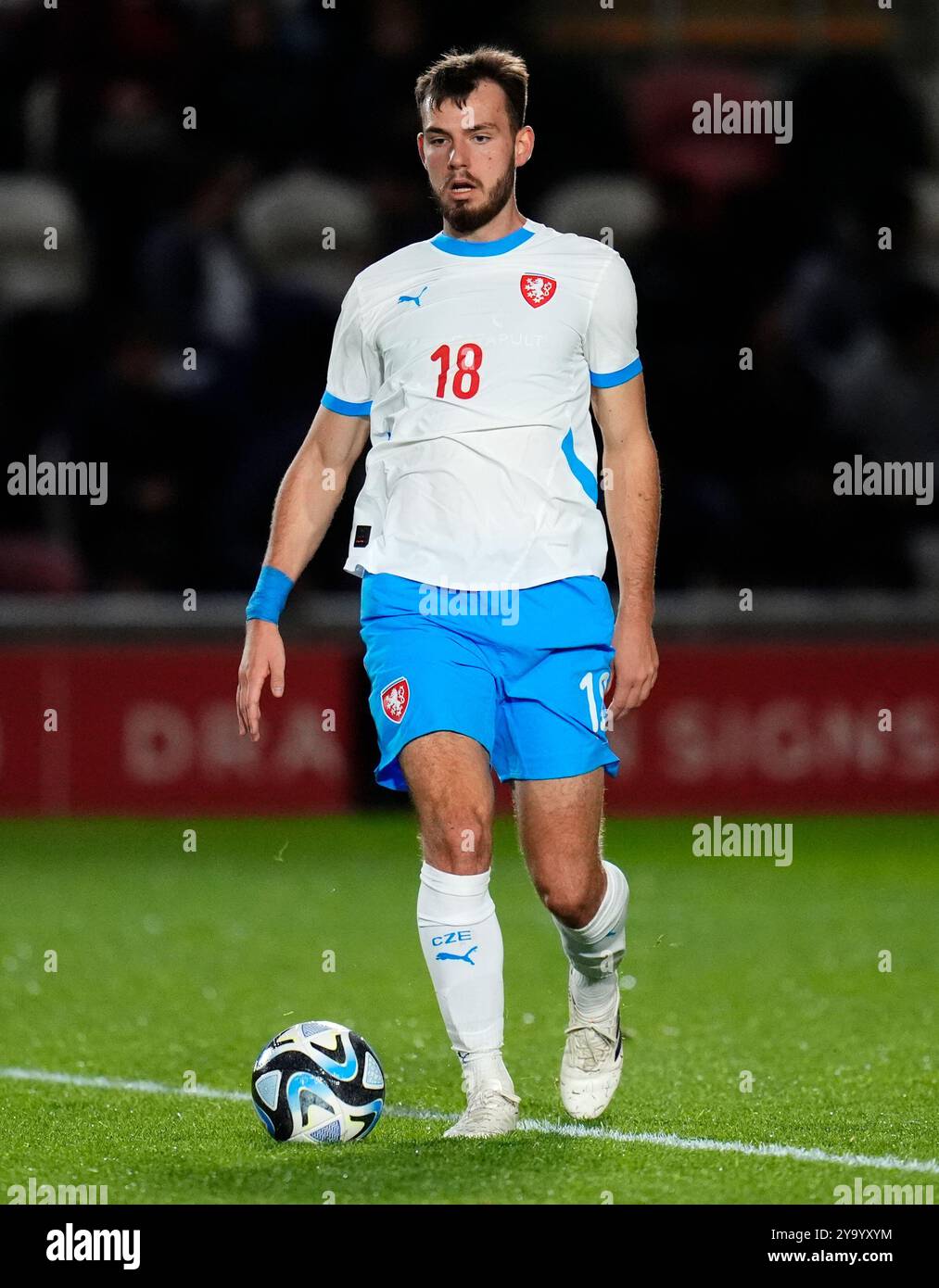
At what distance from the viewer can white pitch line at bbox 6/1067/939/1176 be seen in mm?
4641

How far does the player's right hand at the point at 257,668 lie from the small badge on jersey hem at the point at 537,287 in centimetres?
93

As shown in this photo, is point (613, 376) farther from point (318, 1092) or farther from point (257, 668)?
point (318, 1092)

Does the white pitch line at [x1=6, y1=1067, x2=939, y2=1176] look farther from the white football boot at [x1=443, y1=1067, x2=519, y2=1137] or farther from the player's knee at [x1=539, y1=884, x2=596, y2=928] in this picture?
the player's knee at [x1=539, y1=884, x2=596, y2=928]

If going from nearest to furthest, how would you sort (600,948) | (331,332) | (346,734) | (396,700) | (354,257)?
(396,700), (600,948), (346,734), (331,332), (354,257)

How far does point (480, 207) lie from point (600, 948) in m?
1.70

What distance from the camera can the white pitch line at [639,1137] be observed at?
464 cm

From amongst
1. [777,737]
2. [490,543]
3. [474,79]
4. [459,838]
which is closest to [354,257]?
[777,737]

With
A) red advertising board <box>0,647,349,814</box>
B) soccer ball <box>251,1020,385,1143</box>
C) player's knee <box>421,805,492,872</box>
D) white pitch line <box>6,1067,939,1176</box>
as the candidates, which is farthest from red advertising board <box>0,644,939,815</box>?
player's knee <box>421,805,492,872</box>

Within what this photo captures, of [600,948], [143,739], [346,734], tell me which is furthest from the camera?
[346,734]

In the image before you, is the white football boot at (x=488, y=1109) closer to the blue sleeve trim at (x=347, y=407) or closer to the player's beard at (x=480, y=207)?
the blue sleeve trim at (x=347, y=407)

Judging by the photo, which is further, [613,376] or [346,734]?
[346,734]

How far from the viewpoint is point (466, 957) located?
4867mm

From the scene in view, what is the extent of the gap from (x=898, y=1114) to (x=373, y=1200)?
59.5 inches

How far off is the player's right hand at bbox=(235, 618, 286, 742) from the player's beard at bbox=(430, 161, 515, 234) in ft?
3.25
